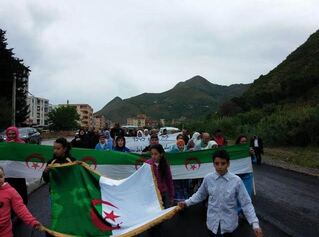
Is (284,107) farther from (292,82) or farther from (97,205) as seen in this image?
(97,205)

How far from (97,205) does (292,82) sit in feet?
234

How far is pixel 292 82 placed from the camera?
7406cm

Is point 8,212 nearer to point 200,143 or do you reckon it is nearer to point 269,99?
point 200,143

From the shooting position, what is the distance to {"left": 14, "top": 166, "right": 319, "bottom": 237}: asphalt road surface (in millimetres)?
8016

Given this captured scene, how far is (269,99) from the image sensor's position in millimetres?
76062

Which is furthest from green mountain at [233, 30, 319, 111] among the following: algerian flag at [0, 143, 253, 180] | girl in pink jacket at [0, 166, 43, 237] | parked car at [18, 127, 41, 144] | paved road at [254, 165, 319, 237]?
girl in pink jacket at [0, 166, 43, 237]

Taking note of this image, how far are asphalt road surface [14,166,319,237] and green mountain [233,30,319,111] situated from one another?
5107 cm

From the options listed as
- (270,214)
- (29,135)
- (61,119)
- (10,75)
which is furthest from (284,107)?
(61,119)

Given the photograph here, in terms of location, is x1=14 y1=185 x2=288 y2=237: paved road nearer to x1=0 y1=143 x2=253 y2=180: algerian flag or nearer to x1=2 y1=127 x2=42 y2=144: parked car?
x1=0 y1=143 x2=253 y2=180: algerian flag

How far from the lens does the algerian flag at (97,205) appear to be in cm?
613

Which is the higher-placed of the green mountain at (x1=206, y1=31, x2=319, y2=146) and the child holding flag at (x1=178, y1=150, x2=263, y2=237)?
the green mountain at (x1=206, y1=31, x2=319, y2=146)

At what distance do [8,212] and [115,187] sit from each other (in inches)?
80.7

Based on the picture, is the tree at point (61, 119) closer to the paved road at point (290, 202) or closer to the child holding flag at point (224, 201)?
the paved road at point (290, 202)

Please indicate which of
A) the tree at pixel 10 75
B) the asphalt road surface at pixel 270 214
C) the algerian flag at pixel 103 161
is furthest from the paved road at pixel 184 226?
the tree at pixel 10 75
